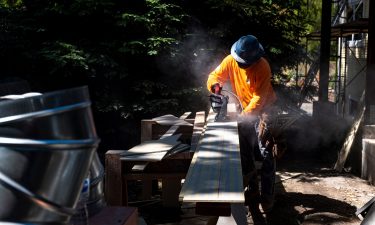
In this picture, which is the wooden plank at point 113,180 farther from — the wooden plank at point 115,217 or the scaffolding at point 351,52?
the scaffolding at point 351,52

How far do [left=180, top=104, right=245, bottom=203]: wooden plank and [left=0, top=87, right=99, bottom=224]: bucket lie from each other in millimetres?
1618

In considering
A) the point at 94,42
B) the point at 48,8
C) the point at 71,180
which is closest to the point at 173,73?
the point at 94,42

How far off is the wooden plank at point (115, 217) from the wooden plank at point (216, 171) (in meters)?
0.56

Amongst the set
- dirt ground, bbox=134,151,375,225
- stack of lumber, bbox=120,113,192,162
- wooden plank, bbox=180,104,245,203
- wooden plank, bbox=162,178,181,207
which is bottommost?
dirt ground, bbox=134,151,375,225

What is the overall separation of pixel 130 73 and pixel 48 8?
198 centimetres

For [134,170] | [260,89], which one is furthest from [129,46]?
[134,170]

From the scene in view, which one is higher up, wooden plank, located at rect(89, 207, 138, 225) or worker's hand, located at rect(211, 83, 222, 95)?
worker's hand, located at rect(211, 83, 222, 95)

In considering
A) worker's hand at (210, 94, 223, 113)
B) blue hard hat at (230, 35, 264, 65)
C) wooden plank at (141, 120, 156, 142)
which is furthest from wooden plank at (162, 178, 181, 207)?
blue hard hat at (230, 35, 264, 65)

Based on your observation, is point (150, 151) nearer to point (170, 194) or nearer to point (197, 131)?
point (197, 131)

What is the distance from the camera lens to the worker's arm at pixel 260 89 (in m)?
5.95

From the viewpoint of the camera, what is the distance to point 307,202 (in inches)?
277

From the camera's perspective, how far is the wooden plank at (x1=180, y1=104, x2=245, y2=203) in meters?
3.29

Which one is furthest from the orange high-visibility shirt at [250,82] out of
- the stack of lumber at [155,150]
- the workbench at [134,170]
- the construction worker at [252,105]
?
the workbench at [134,170]

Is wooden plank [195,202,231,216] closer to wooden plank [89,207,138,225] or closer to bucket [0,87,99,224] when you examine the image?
wooden plank [89,207,138,225]
